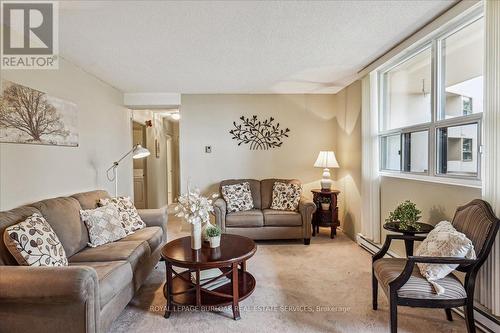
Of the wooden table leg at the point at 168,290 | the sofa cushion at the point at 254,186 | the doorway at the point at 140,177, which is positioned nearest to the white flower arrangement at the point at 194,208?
the wooden table leg at the point at 168,290

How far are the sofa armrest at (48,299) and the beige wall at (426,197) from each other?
2.84 m

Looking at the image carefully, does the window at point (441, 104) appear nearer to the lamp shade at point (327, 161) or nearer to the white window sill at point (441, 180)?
the white window sill at point (441, 180)

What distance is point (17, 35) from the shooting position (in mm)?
2389

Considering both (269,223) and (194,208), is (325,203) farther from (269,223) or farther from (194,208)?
(194,208)

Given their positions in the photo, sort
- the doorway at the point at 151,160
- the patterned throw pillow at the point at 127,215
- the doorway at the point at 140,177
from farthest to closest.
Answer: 1. the doorway at the point at 140,177
2. the doorway at the point at 151,160
3. the patterned throw pillow at the point at 127,215

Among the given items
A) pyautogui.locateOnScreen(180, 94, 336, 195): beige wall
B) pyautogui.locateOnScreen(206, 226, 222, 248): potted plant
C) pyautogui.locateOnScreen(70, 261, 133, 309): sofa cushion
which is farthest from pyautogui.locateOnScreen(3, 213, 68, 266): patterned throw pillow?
pyautogui.locateOnScreen(180, 94, 336, 195): beige wall

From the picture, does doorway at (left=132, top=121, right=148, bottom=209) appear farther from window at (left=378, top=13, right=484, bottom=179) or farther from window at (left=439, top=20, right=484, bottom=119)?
window at (left=439, top=20, right=484, bottom=119)

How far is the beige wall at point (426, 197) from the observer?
2289mm

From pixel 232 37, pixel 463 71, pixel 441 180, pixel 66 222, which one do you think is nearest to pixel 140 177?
pixel 66 222

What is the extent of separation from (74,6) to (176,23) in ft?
2.47

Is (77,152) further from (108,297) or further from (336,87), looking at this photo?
(336,87)

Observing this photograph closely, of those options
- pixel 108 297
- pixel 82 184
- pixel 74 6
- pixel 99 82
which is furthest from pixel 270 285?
pixel 99 82

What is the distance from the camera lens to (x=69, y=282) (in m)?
1.56

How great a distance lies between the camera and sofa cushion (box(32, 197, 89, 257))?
230 cm
